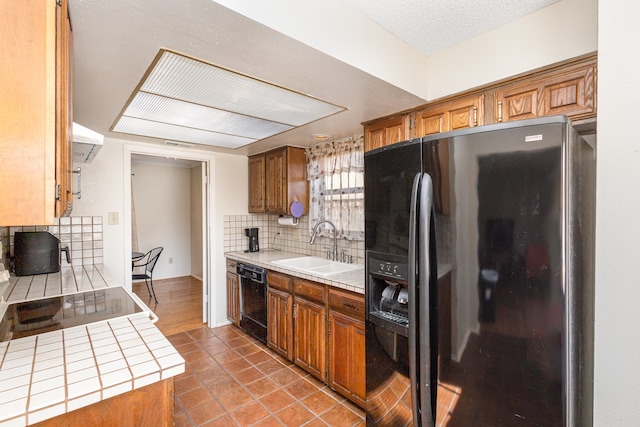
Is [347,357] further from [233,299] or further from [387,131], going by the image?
[233,299]

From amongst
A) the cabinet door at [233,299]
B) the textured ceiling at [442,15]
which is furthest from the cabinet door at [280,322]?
the textured ceiling at [442,15]

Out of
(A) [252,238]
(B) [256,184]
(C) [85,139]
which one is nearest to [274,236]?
(A) [252,238]

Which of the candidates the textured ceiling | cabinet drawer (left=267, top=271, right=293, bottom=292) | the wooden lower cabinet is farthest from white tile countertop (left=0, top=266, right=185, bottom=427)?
the textured ceiling

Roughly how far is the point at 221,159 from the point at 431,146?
9.64ft

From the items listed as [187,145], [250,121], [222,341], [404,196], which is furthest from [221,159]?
[404,196]

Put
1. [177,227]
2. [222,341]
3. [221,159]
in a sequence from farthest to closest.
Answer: [177,227]
[221,159]
[222,341]

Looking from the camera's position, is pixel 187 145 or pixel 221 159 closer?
pixel 187 145

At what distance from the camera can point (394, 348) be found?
135 centimetres

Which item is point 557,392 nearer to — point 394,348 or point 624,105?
point 394,348

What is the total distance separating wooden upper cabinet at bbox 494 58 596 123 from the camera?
135 cm

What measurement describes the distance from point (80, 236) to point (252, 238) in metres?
1.63

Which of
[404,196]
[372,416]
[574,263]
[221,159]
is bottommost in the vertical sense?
[372,416]

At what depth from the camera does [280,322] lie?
2703 mm

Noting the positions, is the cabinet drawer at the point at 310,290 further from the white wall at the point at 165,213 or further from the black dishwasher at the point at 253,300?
the white wall at the point at 165,213
